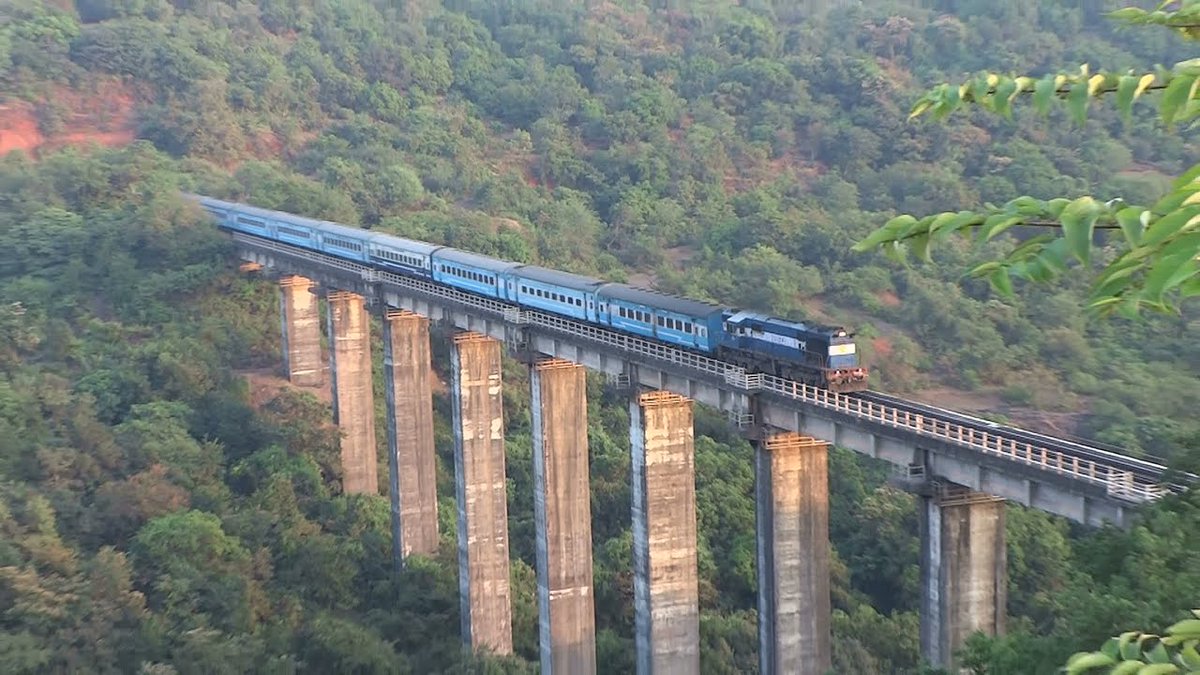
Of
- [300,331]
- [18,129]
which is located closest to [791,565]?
[300,331]

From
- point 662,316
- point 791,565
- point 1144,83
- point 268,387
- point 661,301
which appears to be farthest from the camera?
point 268,387

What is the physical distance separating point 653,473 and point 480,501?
9.66m

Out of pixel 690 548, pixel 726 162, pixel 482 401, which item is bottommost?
pixel 690 548

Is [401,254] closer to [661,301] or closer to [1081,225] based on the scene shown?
[661,301]

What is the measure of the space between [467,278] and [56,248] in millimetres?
31008

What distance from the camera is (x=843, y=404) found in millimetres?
24906

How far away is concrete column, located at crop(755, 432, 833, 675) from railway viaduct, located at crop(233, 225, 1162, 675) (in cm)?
3

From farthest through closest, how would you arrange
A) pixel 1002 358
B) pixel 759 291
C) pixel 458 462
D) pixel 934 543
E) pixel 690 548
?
1. pixel 759 291
2. pixel 1002 358
3. pixel 458 462
4. pixel 690 548
5. pixel 934 543

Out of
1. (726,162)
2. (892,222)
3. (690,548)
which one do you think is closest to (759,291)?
(726,162)

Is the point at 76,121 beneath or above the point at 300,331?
above

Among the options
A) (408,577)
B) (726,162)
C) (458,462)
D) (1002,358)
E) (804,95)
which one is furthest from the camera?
(804,95)

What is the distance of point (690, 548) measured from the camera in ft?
102

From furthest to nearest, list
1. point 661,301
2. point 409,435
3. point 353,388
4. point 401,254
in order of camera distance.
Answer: point 353,388 → point 401,254 → point 409,435 → point 661,301

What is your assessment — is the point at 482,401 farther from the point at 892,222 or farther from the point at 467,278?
the point at 892,222
